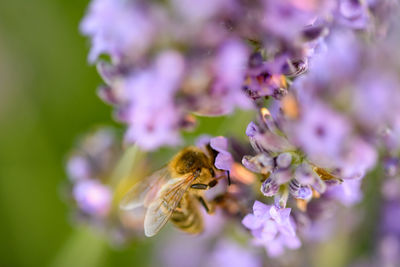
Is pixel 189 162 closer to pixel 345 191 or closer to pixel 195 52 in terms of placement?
pixel 195 52

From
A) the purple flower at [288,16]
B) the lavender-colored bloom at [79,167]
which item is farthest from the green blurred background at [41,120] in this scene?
the purple flower at [288,16]

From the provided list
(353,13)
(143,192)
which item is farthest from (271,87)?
(143,192)

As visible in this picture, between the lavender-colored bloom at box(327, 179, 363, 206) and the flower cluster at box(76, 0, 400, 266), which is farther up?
the flower cluster at box(76, 0, 400, 266)

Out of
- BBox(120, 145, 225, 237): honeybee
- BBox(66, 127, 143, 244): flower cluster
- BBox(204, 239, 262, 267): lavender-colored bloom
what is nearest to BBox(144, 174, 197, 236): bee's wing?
BBox(120, 145, 225, 237): honeybee

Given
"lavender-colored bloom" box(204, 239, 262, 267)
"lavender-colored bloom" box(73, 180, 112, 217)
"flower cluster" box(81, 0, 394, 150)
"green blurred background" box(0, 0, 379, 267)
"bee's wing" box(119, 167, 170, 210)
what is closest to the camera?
"flower cluster" box(81, 0, 394, 150)

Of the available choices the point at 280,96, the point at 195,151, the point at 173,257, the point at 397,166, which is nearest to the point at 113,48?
the point at 195,151

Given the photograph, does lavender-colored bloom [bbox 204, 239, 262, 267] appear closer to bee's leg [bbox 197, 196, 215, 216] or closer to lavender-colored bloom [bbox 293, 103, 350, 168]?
bee's leg [bbox 197, 196, 215, 216]

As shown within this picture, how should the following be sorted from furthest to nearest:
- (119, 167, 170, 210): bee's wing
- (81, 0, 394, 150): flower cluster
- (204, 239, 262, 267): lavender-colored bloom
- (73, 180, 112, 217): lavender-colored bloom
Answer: (204, 239, 262, 267): lavender-colored bloom
(73, 180, 112, 217): lavender-colored bloom
(119, 167, 170, 210): bee's wing
(81, 0, 394, 150): flower cluster
